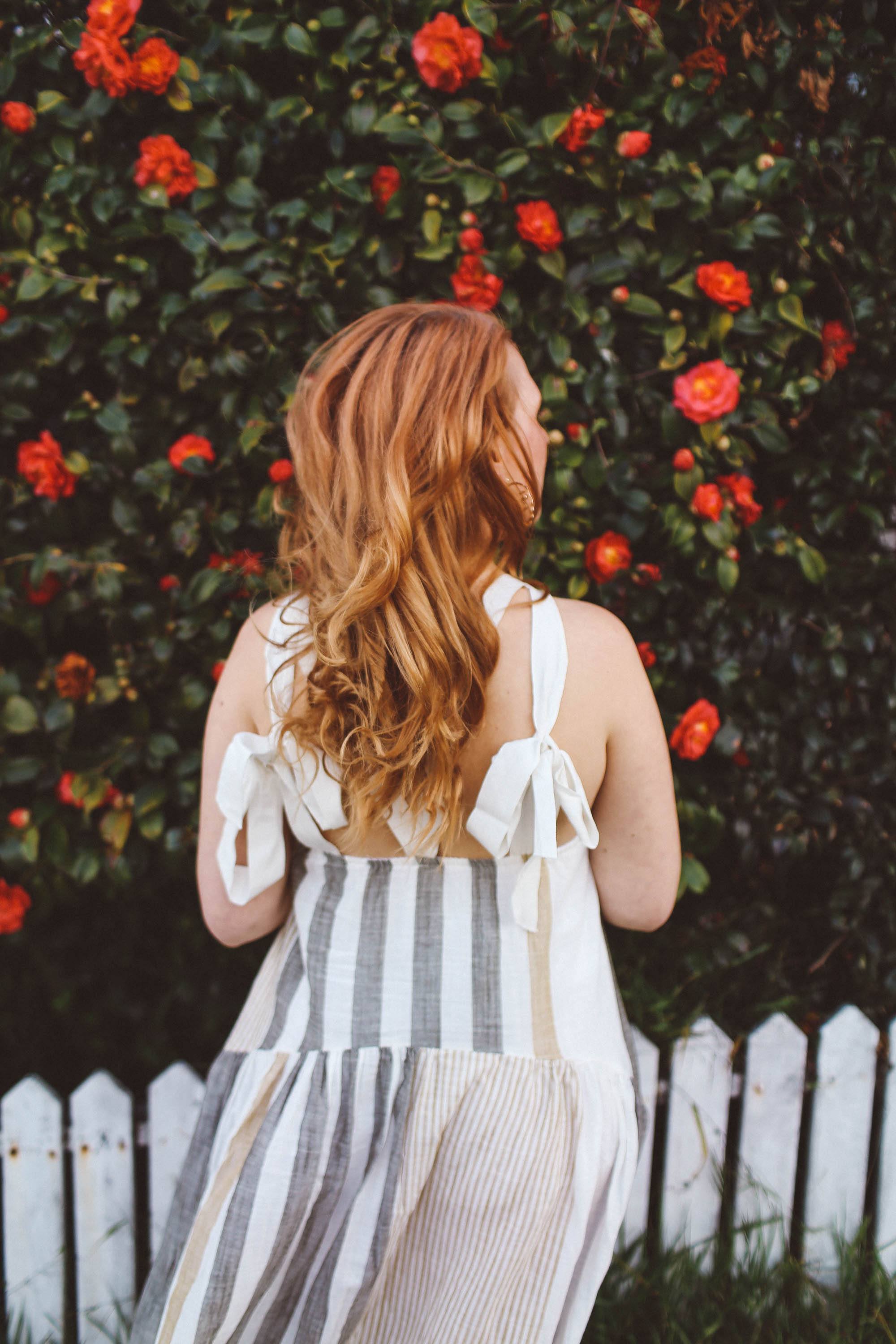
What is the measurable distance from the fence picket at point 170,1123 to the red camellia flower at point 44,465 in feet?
3.66

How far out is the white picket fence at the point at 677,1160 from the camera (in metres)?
1.51

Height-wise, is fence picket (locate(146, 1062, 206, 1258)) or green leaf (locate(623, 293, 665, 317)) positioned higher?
green leaf (locate(623, 293, 665, 317))

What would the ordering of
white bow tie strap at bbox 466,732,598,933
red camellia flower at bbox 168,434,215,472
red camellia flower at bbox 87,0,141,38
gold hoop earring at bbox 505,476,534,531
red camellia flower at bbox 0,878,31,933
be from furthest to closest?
red camellia flower at bbox 0,878,31,933, red camellia flower at bbox 168,434,215,472, red camellia flower at bbox 87,0,141,38, gold hoop earring at bbox 505,476,534,531, white bow tie strap at bbox 466,732,598,933

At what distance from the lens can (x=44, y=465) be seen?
1481 millimetres

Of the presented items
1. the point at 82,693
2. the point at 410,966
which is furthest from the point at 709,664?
the point at 82,693

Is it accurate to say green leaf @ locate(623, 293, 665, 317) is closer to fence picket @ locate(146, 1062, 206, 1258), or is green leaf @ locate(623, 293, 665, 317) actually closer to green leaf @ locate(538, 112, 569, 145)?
green leaf @ locate(538, 112, 569, 145)

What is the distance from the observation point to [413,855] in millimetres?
1047

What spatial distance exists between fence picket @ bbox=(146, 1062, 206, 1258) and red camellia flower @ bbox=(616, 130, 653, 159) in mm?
1876

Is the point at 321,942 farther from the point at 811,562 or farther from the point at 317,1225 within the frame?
the point at 811,562

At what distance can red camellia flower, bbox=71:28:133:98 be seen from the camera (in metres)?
1.39

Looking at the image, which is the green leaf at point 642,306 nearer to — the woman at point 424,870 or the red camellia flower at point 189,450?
the woman at point 424,870

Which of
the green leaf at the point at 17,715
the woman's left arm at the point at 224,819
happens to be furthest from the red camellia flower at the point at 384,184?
the green leaf at the point at 17,715

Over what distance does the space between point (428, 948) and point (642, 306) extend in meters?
1.21

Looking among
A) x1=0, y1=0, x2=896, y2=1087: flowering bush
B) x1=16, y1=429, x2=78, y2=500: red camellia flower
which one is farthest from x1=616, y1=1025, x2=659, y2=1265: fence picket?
x1=16, y1=429, x2=78, y2=500: red camellia flower
